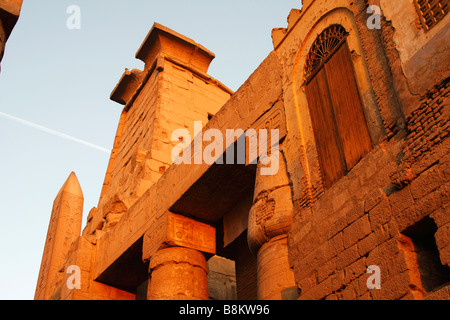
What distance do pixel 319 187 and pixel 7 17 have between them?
315 centimetres

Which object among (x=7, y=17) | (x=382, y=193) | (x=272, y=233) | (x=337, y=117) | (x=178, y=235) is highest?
(x=7, y=17)

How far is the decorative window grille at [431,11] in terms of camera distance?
380 centimetres

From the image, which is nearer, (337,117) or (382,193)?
(382,193)

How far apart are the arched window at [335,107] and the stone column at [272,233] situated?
0.48 meters

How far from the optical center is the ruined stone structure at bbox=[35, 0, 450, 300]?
3484 mm

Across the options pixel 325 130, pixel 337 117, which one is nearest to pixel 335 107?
pixel 337 117

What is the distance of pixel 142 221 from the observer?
7254mm

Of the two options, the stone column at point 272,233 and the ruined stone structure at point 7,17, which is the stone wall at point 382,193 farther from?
the ruined stone structure at point 7,17

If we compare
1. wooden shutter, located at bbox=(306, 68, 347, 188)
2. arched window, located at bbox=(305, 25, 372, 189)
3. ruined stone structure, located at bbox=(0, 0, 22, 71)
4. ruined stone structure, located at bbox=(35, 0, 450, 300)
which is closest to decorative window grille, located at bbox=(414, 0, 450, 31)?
ruined stone structure, located at bbox=(35, 0, 450, 300)

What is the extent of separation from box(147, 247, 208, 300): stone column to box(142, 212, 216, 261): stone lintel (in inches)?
3.8

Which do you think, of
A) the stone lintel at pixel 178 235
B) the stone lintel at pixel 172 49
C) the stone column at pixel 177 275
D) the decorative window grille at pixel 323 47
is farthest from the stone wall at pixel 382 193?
the stone lintel at pixel 172 49

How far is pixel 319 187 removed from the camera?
15.0 feet

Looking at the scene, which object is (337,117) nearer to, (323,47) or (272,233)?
(323,47)

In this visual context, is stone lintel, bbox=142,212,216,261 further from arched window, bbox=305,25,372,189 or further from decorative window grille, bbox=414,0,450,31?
decorative window grille, bbox=414,0,450,31
